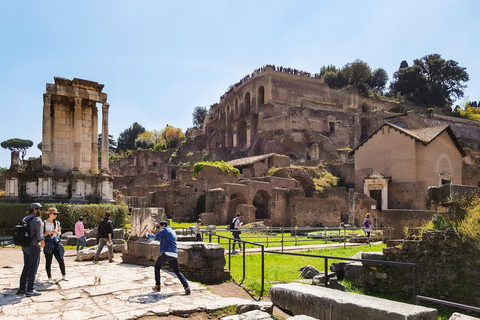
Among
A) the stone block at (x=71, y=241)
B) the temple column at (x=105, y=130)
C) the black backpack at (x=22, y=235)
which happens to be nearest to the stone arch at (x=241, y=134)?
the temple column at (x=105, y=130)

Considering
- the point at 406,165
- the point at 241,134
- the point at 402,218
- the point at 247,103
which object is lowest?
the point at 402,218

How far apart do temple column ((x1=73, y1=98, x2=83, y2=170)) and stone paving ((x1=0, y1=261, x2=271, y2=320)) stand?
1459 centimetres

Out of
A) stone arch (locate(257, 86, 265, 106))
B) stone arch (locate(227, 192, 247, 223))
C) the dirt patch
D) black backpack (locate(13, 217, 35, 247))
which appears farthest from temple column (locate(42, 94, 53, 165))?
stone arch (locate(257, 86, 265, 106))

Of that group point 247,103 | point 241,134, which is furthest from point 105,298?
point 247,103

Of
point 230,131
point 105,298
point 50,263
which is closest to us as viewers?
point 105,298

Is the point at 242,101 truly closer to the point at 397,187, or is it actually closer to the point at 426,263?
the point at 397,187

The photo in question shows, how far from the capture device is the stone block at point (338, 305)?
15.9 feet

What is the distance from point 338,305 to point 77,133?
20.7m

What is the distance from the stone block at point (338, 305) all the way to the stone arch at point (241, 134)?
57423mm

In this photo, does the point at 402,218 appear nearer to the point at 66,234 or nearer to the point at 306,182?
the point at 66,234

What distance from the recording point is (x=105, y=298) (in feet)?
22.4

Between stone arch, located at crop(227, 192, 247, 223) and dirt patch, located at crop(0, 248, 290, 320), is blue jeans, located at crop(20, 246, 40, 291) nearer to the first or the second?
dirt patch, located at crop(0, 248, 290, 320)

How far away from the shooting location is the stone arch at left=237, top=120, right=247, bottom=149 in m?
64.2

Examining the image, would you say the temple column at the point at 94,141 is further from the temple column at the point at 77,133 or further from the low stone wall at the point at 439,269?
the low stone wall at the point at 439,269
